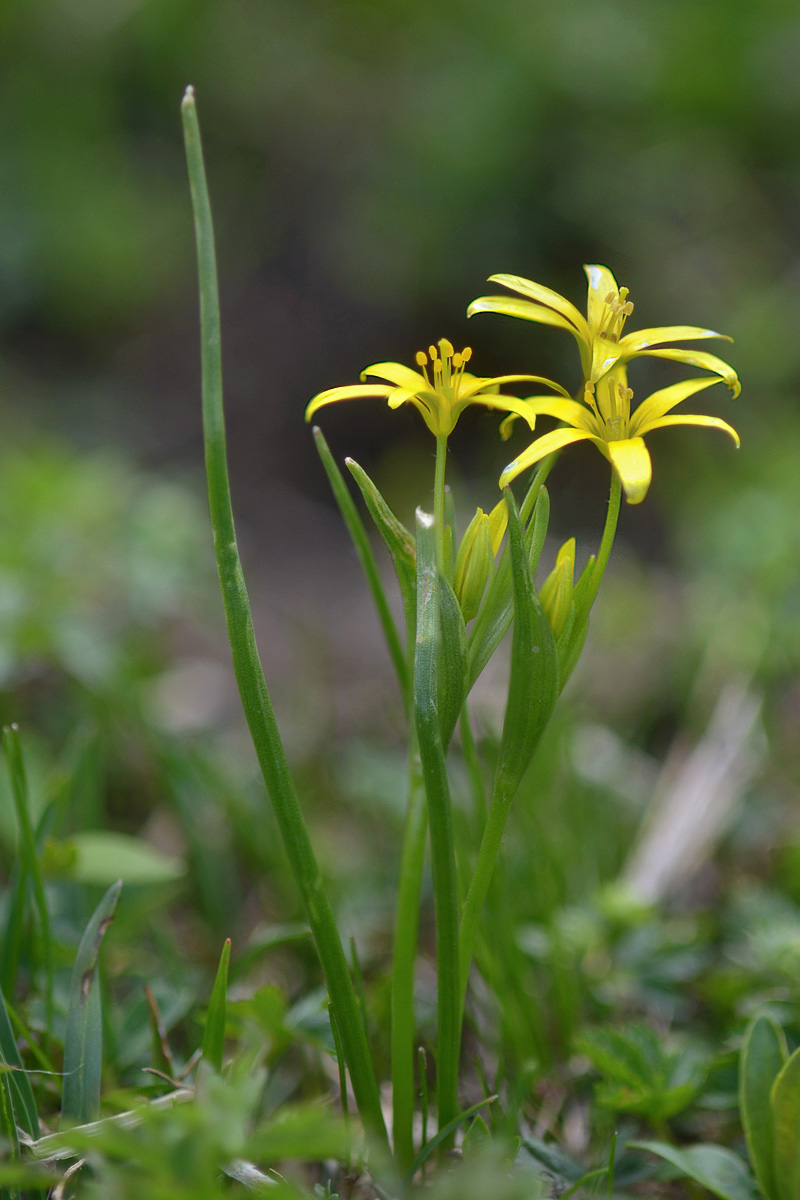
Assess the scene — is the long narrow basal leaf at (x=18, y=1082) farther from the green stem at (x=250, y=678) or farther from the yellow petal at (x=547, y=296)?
the yellow petal at (x=547, y=296)

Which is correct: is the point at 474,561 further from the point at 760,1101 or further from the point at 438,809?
the point at 760,1101

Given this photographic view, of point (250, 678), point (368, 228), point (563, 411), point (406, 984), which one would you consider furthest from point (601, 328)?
point (368, 228)

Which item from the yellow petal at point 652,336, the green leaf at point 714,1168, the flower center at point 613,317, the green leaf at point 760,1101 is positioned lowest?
the green leaf at point 714,1168

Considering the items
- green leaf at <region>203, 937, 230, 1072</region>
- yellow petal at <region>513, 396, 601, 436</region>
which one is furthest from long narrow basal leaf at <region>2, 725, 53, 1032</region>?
yellow petal at <region>513, 396, 601, 436</region>

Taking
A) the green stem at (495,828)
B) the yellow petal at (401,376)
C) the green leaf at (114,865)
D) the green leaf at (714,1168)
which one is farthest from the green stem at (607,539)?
the green leaf at (114,865)

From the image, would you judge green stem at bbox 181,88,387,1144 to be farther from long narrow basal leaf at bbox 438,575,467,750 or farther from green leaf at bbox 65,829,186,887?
green leaf at bbox 65,829,186,887

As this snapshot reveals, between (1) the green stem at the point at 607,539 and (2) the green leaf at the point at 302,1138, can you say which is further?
(1) the green stem at the point at 607,539
